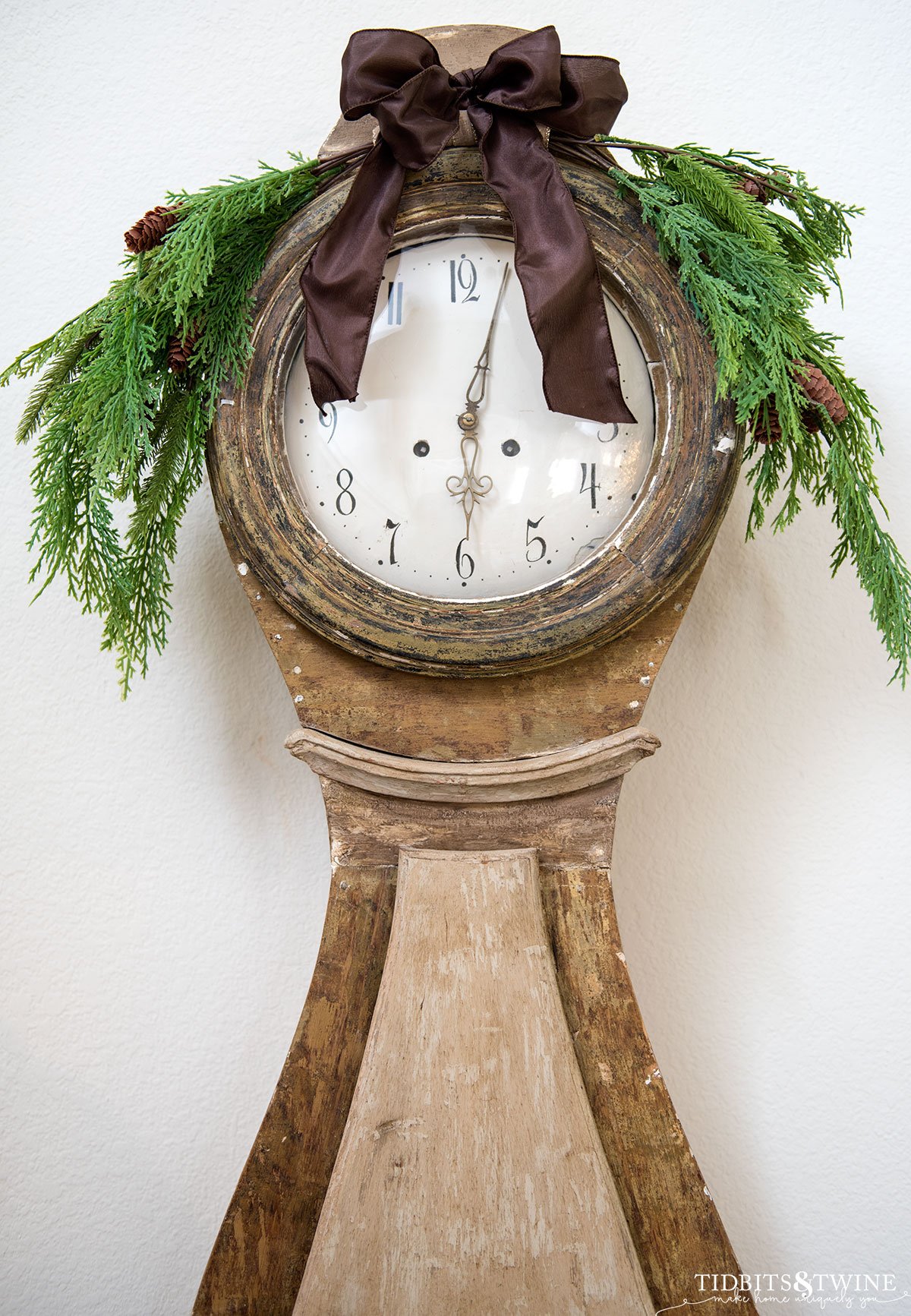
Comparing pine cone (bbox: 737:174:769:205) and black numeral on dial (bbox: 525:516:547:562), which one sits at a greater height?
pine cone (bbox: 737:174:769:205)

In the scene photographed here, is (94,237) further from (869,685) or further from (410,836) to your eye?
(869,685)

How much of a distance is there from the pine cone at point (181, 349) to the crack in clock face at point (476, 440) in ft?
0.40

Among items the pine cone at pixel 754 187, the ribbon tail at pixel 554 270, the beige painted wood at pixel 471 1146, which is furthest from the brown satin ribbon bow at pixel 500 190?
the beige painted wood at pixel 471 1146

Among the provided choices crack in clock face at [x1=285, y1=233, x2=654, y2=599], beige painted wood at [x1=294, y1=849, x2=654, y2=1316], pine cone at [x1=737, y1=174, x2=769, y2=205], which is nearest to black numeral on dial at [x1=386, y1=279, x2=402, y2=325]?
crack in clock face at [x1=285, y1=233, x2=654, y2=599]

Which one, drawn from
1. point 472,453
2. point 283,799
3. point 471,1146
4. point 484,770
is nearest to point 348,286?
point 472,453

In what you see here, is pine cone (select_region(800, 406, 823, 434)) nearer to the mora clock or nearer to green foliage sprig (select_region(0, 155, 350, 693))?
the mora clock

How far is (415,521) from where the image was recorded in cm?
79

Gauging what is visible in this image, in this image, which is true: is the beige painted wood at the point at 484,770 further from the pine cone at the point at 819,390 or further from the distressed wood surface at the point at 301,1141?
the pine cone at the point at 819,390

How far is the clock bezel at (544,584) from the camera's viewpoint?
30.0 inches

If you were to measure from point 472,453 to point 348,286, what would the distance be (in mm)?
146

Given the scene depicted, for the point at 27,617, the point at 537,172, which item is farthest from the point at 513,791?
the point at 27,617

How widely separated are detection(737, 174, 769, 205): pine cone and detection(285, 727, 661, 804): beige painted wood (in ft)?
1.30

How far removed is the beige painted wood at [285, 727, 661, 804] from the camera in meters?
0.78

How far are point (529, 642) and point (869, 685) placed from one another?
44cm
